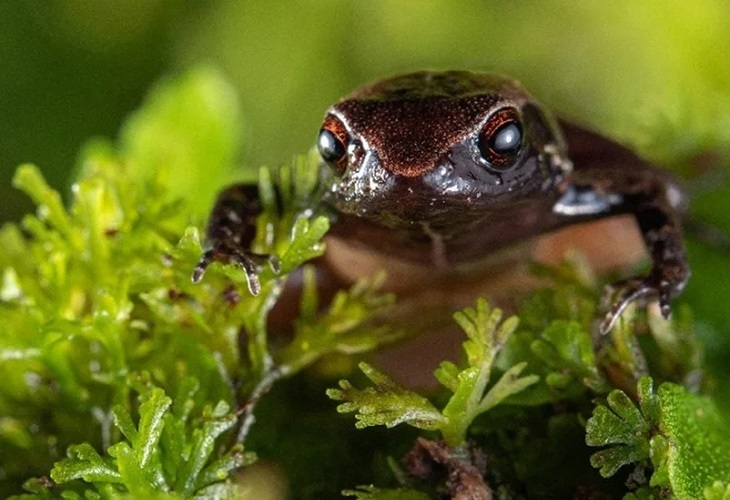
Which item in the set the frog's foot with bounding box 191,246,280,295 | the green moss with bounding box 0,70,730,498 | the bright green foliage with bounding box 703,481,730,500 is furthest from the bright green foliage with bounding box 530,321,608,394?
the frog's foot with bounding box 191,246,280,295

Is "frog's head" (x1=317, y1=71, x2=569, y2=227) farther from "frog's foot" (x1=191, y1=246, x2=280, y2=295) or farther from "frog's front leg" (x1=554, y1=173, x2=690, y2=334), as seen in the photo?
"frog's front leg" (x1=554, y1=173, x2=690, y2=334)

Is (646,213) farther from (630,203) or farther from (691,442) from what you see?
(691,442)

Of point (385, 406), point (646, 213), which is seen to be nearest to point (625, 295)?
point (646, 213)

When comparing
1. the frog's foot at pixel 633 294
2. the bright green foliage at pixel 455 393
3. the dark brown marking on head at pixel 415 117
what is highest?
the dark brown marking on head at pixel 415 117

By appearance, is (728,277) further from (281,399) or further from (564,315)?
(281,399)

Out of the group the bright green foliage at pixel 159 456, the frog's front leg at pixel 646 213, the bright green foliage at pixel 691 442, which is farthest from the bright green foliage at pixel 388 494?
the frog's front leg at pixel 646 213

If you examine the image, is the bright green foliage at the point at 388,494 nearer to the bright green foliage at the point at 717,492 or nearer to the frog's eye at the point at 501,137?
the bright green foliage at the point at 717,492

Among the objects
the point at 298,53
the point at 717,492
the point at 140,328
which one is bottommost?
the point at 717,492

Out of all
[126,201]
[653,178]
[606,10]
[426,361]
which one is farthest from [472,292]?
[606,10]
